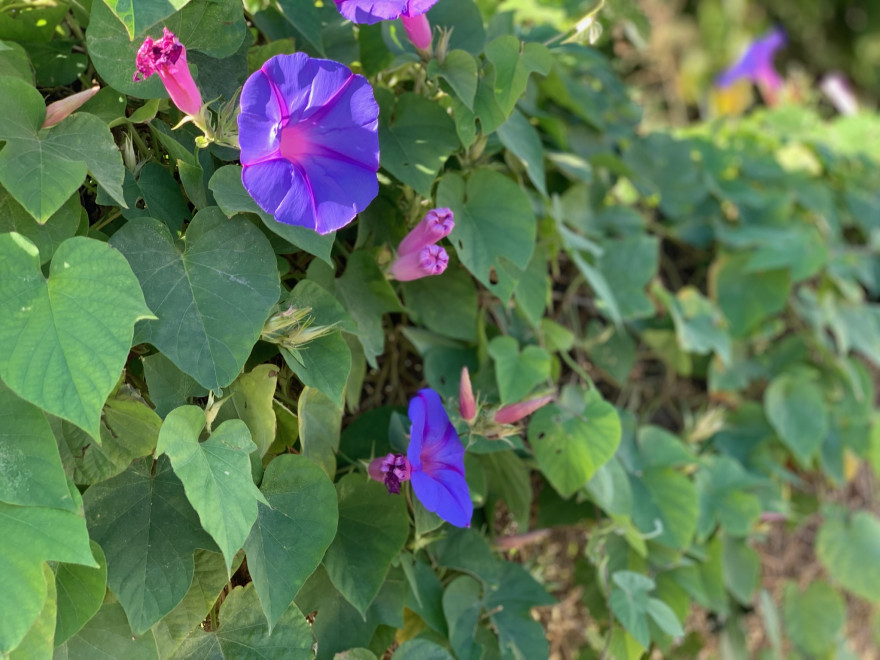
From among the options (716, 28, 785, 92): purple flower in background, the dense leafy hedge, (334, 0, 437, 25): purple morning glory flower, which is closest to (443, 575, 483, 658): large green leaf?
the dense leafy hedge

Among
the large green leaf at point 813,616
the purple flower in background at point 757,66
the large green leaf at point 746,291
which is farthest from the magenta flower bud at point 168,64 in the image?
the purple flower in background at point 757,66

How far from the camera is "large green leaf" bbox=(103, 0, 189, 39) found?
589 millimetres

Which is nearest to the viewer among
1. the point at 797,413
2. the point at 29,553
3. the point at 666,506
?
the point at 29,553

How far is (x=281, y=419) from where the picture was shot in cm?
76

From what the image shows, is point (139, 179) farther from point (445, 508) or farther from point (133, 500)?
point (445, 508)

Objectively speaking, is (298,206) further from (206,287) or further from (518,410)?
(518,410)

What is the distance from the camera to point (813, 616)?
146cm

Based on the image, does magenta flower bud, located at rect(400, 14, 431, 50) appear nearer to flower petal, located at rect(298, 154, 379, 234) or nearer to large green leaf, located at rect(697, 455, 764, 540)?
flower petal, located at rect(298, 154, 379, 234)

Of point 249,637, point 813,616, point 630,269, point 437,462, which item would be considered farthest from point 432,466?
point 813,616

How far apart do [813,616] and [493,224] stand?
3.45 ft

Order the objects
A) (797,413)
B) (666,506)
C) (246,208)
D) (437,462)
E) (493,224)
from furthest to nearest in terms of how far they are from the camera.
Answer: (797,413), (666,506), (493,224), (437,462), (246,208)

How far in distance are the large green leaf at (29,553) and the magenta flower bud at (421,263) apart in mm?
370

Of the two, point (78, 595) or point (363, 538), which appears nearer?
point (78, 595)

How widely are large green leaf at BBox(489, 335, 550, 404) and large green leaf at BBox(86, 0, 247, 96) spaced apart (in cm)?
43
